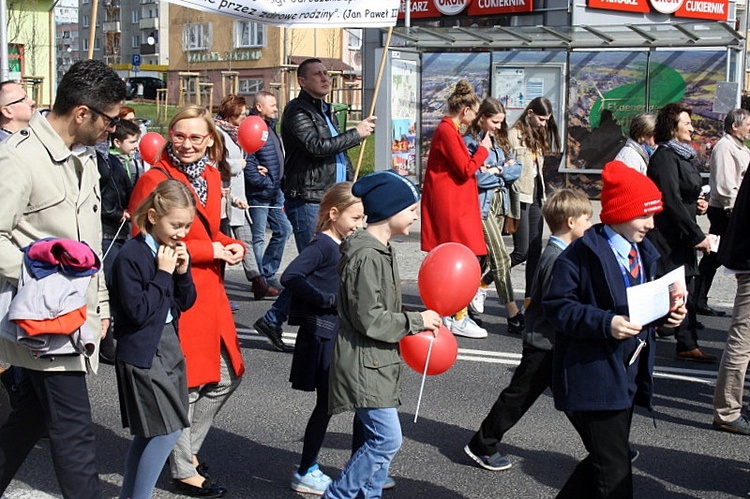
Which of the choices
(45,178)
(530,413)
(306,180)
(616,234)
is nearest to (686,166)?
(530,413)

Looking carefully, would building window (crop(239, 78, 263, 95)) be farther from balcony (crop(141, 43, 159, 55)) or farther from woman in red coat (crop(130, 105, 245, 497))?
woman in red coat (crop(130, 105, 245, 497))

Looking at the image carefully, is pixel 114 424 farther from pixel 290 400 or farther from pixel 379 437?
pixel 379 437

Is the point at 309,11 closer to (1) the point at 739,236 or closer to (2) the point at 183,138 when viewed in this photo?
(2) the point at 183,138

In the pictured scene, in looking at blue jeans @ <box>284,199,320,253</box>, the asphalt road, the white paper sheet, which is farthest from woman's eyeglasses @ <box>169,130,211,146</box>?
blue jeans @ <box>284,199,320,253</box>

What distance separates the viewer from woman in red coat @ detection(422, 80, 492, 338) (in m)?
8.34

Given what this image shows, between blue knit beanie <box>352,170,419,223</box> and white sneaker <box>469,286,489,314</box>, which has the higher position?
blue knit beanie <box>352,170,419,223</box>

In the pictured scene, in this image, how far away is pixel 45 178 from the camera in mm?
4016

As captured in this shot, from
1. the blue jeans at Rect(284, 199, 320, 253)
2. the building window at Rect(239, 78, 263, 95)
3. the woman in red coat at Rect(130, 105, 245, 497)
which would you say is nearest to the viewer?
the woman in red coat at Rect(130, 105, 245, 497)

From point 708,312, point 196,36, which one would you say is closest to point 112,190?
point 708,312

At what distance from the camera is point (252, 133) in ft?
32.3

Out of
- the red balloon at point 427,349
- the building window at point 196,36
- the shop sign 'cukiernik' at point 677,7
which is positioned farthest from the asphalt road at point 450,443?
the building window at point 196,36

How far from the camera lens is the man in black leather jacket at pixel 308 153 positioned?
807 centimetres

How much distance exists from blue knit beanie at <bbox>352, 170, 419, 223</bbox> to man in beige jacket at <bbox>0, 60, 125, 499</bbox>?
106 centimetres

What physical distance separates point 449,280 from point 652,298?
112 centimetres
